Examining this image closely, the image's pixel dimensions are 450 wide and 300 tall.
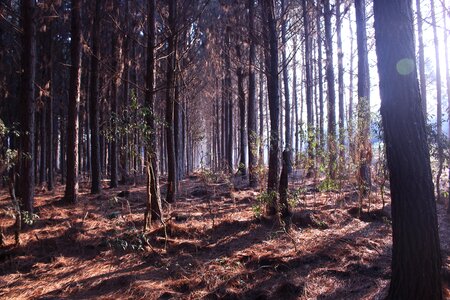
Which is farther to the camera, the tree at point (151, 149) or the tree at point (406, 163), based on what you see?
the tree at point (151, 149)

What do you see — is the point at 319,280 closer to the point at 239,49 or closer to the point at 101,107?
the point at 239,49

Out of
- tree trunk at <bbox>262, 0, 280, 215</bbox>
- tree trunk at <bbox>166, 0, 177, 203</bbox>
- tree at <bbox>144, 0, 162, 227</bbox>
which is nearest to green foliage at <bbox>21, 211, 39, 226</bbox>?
tree at <bbox>144, 0, 162, 227</bbox>

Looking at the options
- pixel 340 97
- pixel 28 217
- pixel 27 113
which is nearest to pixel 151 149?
pixel 28 217

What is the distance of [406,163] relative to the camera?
3762mm

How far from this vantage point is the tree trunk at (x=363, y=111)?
816 cm

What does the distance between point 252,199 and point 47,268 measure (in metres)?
5.71

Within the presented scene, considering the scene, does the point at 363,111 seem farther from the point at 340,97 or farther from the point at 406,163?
the point at 340,97

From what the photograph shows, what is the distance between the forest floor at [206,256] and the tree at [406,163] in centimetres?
66

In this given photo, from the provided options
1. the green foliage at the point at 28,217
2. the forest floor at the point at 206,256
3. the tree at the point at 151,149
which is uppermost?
the tree at the point at 151,149

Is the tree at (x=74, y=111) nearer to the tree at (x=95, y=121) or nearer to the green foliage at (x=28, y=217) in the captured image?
the tree at (x=95, y=121)

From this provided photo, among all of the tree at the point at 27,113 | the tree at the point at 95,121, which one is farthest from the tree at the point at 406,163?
the tree at the point at 95,121

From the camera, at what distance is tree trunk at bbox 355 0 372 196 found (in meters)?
8.16

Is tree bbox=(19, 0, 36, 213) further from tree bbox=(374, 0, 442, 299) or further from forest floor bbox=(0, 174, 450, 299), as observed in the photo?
tree bbox=(374, 0, 442, 299)

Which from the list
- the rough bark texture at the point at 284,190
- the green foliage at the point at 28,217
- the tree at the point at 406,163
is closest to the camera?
the tree at the point at 406,163
